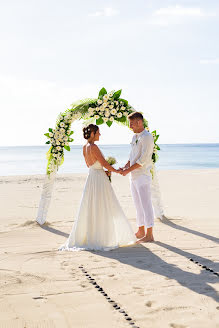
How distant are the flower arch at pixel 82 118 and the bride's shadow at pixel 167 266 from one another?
8.43 ft

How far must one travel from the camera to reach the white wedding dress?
6.22 m

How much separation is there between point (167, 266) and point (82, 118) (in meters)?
3.85

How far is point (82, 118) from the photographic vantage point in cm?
794

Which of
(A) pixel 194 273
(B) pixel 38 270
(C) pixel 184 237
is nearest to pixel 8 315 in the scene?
(B) pixel 38 270

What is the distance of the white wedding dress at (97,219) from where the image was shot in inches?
245

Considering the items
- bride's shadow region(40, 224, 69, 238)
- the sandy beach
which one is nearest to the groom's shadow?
the sandy beach

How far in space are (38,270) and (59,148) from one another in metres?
3.52

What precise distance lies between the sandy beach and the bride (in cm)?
30

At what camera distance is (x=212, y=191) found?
13375mm

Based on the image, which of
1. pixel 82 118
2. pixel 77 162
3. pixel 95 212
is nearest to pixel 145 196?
pixel 95 212

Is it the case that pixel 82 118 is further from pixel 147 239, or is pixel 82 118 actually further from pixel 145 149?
pixel 147 239

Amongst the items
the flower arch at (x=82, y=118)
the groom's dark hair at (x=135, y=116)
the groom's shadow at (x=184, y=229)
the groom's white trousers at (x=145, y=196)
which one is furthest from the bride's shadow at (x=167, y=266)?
the flower arch at (x=82, y=118)

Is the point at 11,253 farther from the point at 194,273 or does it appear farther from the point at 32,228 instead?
the point at 194,273

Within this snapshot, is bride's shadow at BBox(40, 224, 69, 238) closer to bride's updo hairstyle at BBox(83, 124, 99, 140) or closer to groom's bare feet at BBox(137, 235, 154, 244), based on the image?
groom's bare feet at BBox(137, 235, 154, 244)
